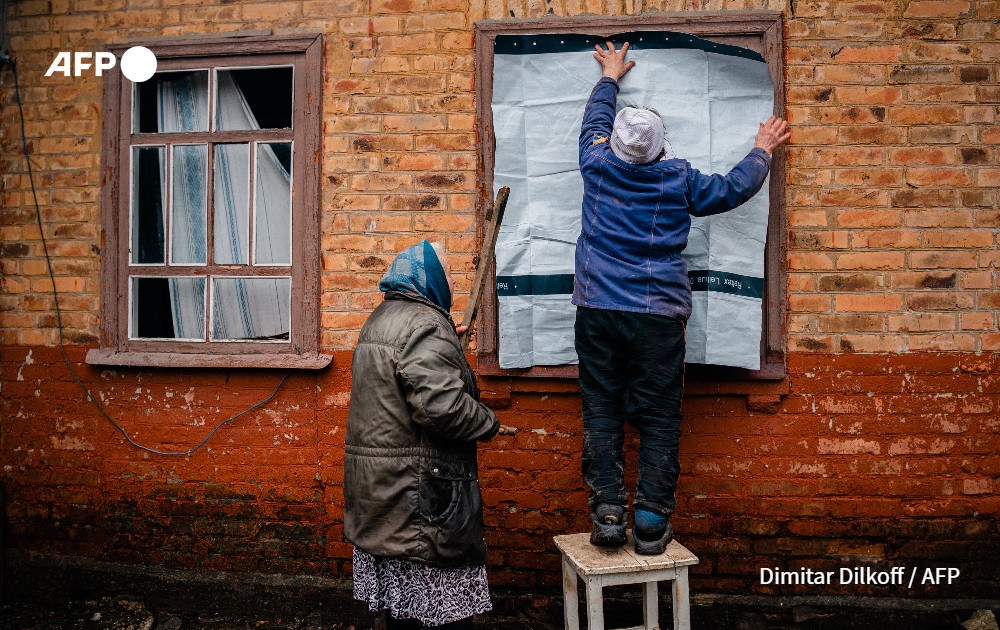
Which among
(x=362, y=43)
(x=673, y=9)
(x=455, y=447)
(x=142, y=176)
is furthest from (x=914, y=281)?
(x=142, y=176)

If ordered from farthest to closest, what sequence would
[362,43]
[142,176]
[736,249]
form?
1. [142,176]
2. [362,43]
3. [736,249]

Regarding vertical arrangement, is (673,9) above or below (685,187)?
above

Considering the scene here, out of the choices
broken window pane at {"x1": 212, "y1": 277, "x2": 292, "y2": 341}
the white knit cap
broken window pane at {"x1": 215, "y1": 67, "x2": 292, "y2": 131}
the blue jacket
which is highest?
broken window pane at {"x1": 215, "y1": 67, "x2": 292, "y2": 131}

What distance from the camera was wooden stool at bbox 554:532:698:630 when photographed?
2693 mm

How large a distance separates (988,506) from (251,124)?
14.2 ft

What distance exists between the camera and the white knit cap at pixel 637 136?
2863mm

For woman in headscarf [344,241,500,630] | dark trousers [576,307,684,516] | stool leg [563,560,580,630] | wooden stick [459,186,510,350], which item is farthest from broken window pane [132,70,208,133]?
stool leg [563,560,580,630]

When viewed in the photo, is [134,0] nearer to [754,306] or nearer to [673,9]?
[673,9]

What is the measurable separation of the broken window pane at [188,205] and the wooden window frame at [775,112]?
1.60 m

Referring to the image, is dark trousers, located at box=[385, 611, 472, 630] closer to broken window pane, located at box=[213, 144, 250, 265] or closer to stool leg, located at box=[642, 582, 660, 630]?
stool leg, located at box=[642, 582, 660, 630]

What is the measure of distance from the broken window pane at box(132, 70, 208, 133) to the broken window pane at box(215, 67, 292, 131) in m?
0.12

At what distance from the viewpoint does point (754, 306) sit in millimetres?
3438

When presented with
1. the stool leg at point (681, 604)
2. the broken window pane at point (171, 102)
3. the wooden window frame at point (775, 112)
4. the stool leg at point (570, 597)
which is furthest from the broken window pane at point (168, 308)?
the stool leg at point (681, 604)

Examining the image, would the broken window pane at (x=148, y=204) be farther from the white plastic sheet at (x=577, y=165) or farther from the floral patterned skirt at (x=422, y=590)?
the floral patterned skirt at (x=422, y=590)
